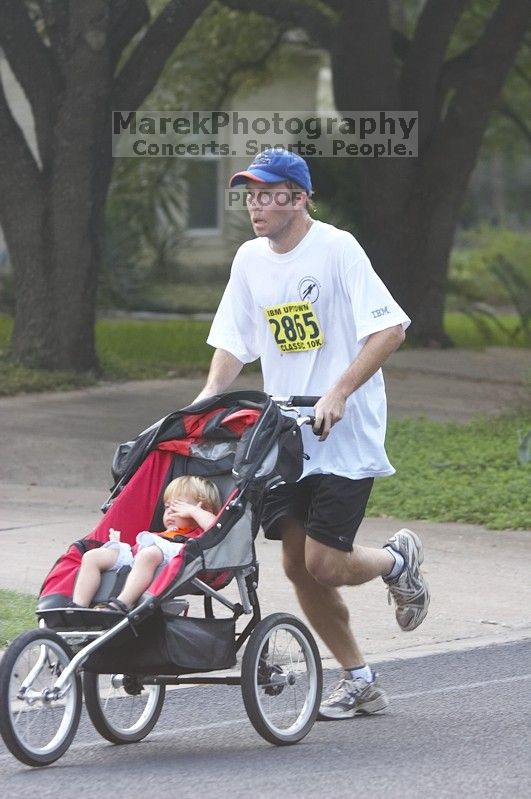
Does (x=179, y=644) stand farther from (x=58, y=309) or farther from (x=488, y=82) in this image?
(x=488, y=82)

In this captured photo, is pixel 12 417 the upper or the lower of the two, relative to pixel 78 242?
lower

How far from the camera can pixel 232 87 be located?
83.5 ft

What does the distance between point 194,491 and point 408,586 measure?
116 centimetres

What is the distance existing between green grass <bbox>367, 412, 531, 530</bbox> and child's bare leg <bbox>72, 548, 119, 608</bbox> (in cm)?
538

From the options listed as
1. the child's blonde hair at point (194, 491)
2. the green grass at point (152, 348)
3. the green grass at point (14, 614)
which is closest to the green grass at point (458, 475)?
the green grass at point (152, 348)

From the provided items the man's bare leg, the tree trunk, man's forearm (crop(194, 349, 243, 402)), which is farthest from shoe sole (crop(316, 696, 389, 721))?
the tree trunk

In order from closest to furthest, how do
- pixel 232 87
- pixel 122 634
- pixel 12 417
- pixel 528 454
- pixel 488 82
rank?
pixel 122 634
pixel 528 454
pixel 12 417
pixel 488 82
pixel 232 87

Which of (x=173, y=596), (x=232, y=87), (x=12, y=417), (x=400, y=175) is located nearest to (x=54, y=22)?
(x=12, y=417)

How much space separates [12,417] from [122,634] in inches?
347

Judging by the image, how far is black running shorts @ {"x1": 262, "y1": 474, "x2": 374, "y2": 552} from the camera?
5.96 metres

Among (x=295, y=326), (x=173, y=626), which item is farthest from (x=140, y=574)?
(x=295, y=326)

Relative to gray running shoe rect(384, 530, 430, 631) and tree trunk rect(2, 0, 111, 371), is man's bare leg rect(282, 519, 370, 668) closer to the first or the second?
gray running shoe rect(384, 530, 430, 631)

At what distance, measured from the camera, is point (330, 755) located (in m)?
5.62

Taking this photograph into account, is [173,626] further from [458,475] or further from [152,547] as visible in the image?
[458,475]
